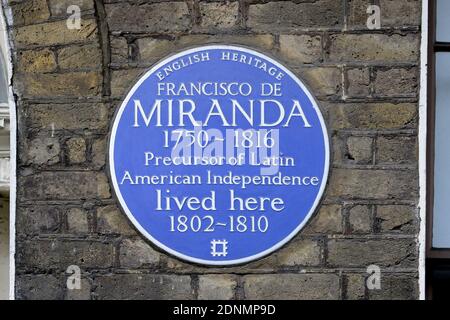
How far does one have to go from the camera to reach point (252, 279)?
14.6ft

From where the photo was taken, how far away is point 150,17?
4.52m

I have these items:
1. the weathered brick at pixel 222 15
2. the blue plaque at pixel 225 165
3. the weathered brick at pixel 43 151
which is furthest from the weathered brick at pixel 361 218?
the weathered brick at pixel 43 151

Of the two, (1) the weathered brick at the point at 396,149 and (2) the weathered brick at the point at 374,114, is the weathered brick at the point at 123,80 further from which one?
(1) the weathered brick at the point at 396,149

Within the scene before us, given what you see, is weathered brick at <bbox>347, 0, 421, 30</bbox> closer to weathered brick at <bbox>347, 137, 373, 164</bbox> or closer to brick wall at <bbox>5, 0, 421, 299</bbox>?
brick wall at <bbox>5, 0, 421, 299</bbox>

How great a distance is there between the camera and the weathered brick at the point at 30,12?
15.0 feet

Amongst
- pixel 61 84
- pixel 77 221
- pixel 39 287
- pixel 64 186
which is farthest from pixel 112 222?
pixel 61 84

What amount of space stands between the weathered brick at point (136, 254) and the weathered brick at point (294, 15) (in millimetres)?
1035

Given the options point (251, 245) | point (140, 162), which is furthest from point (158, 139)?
point (251, 245)

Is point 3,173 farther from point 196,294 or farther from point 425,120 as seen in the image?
point 425,120

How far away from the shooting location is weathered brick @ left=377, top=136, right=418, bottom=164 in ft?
14.7

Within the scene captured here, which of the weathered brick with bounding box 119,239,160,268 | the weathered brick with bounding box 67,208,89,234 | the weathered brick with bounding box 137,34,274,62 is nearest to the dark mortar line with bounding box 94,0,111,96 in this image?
the weathered brick with bounding box 137,34,274,62

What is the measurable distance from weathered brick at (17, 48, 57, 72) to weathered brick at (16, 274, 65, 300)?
88cm

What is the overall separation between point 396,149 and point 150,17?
3.87 ft
